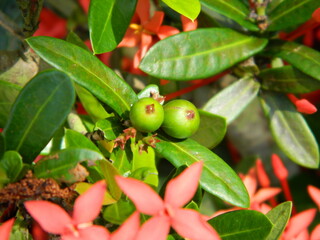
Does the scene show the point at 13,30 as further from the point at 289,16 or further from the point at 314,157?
the point at 314,157

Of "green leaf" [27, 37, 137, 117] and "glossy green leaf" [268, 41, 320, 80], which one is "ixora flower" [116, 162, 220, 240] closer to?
"green leaf" [27, 37, 137, 117]

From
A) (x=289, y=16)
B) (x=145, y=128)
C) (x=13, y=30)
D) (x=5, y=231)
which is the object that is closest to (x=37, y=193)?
(x=5, y=231)

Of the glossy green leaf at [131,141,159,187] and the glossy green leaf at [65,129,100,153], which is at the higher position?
the glossy green leaf at [65,129,100,153]

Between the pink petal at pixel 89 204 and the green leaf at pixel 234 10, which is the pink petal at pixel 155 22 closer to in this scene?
the green leaf at pixel 234 10

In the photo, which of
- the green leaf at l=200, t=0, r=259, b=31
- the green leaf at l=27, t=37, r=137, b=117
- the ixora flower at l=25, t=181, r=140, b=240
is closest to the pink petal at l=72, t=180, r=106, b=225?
the ixora flower at l=25, t=181, r=140, b=240

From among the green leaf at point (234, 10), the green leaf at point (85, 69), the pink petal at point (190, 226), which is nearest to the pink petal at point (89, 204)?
the pink petal at point (190, 226)

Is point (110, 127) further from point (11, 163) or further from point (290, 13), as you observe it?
point (290, 13)

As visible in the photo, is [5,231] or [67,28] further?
[67,28]

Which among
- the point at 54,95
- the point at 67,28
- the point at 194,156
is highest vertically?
the point at 54,95
